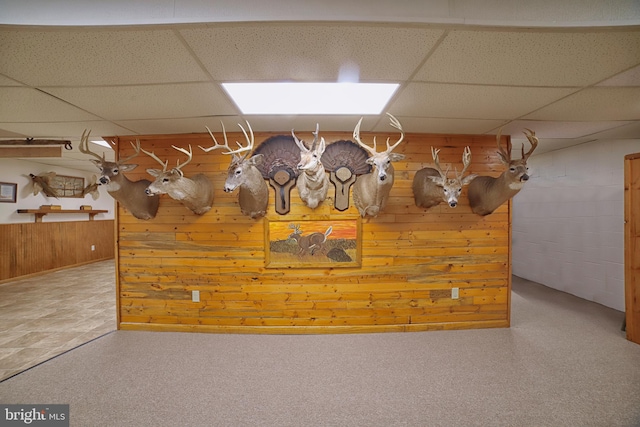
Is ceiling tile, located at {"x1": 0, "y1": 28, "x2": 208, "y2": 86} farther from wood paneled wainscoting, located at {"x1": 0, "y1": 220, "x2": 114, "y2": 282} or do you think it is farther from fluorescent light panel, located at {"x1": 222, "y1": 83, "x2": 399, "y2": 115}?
wood paneled wainscoting, located at {"x1": 0, "y1": 220, "x2": 114, "y2": 282}

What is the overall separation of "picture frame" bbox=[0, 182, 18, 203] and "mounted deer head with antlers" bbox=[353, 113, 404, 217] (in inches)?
293

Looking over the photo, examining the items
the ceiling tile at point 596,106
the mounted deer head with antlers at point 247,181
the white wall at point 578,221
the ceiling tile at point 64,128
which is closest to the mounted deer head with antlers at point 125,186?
the ceiling tile at point 64,128

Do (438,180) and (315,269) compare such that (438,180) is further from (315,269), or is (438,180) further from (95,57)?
(95,57)

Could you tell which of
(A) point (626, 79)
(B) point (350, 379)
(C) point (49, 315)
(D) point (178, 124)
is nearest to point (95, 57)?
(D) point (178, 124)

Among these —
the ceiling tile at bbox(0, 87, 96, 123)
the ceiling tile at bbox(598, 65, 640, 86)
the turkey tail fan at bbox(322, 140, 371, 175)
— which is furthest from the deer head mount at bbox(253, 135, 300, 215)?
the ceiling tile at bbox(598, 65, 640, 86)

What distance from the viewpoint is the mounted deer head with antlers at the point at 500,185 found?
264 cm

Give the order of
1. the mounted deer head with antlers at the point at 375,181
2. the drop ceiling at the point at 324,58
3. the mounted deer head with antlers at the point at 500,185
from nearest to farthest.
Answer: the drop ceiling at the point at 324,58 → the mounted deer head with antlers at the point at 375,181 → the mounted deer head with antlers at the point at 500,185

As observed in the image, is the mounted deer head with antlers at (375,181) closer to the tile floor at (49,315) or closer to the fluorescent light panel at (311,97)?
the fluorescent light panel at (311,97)

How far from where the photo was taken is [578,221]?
426 centimetres

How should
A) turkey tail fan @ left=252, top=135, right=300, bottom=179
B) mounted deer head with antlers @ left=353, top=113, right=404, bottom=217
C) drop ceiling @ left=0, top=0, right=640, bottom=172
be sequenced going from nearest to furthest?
drop ceiling @ left=0, top=0, right=640, bottom=172
mounted deer head with antlers @ left=353, top=113, right=404, bottom=217
turkey tail fan @ left=252, top=135, right=300, bottom=179

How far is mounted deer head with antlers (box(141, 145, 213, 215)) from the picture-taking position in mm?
2589

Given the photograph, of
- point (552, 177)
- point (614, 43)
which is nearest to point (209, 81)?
point (614, 43)

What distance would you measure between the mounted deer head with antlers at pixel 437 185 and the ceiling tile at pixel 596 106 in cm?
77

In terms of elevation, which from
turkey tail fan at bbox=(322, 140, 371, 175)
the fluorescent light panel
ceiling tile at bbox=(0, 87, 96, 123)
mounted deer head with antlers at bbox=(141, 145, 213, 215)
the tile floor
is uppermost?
the fluorescent light panel
